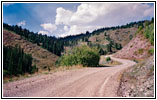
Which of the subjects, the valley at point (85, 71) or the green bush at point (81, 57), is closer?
the valley at point (85, 71)

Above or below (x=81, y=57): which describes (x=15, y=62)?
below

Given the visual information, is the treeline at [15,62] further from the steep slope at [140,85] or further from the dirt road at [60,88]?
the steep slope at [140,85]

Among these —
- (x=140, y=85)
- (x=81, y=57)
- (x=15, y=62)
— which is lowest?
(x=15, y=62)

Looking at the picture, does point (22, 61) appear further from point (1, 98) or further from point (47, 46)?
point (47, 46)

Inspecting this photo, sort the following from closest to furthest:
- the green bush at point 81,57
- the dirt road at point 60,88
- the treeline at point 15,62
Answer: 1. the dirt road at point 60,88
2. the green bush at point 81,57
3. the treeline at point 15,62

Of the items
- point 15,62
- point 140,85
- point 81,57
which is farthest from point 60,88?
point 15,62

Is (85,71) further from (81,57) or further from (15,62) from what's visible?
(15,62)

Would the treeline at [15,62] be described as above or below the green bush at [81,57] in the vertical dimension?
below

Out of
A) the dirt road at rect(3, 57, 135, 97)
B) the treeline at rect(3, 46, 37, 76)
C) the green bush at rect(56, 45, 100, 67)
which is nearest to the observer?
the dirt road at rect(3, 57, 135, 97)

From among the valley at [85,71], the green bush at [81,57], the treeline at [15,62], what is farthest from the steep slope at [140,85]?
the treeline at [15,62]

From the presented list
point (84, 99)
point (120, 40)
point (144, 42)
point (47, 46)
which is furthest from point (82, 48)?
point (120, 40)

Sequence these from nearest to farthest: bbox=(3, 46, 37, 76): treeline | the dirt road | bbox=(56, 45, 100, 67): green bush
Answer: the dirt road < bbox=(56, 45, 100, 67): green bush < bbox=(3, 46, 37, 76): treeline

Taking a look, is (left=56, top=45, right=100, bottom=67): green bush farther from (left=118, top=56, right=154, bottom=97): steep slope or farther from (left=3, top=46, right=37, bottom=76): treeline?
(left=3, top=46, right=37, bottom=76): treeline

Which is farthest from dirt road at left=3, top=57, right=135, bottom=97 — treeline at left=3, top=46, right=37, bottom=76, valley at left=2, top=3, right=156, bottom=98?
treeline at left=3, top=46, right=37, bottom=76
